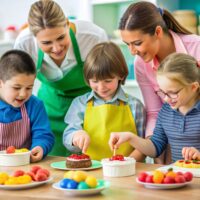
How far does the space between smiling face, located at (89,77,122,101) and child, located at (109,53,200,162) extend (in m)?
0.23

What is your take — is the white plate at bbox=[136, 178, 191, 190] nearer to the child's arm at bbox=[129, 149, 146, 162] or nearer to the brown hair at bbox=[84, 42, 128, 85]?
the child's arm at bbox=[129, 149, 146, 162]

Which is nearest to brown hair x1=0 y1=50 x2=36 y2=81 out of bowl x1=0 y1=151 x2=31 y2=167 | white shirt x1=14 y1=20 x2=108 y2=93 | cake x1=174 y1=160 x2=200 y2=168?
white shirt x1=14 y1=20 x2=108 y2=93

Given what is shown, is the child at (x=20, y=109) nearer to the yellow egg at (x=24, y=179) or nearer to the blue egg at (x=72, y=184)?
the yellow egg at (x=24, y=179)

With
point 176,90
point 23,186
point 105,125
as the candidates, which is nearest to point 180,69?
point 176,90

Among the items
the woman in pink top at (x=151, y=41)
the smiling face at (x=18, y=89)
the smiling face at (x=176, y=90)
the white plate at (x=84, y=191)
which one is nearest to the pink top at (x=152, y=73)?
the woman in pink top at (x=151, y=41)

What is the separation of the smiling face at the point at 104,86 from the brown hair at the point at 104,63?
17 mm

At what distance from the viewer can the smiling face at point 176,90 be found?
6.45 ft

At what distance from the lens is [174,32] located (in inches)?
90.0

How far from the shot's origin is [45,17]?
7.34 feet

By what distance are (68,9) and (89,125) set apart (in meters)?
2.76

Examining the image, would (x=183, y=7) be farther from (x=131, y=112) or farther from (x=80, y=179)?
(x=80, y=179)

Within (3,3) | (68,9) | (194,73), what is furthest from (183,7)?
(194,73)

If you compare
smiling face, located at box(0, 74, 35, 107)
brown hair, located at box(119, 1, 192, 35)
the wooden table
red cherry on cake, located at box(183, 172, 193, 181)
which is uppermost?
brown hair, located at box(119, 1, 192, 35)

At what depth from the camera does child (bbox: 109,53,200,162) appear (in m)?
1.98
